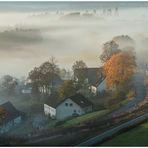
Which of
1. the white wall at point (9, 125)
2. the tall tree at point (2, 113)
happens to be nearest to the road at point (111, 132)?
the white wall at point (9, 125)

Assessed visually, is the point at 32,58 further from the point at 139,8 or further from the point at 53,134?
the point at 139,8

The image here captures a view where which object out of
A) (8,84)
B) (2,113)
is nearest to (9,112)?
(2,113)

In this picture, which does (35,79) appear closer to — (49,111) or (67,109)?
(49,111)

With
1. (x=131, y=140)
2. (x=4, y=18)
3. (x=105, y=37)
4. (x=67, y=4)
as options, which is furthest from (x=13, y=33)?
(x=131, y=140)

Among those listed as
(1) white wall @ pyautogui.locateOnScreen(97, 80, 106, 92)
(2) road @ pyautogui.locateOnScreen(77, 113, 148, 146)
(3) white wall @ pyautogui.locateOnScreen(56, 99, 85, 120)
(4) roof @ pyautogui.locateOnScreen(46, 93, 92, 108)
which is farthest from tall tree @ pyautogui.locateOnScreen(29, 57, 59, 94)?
(2) road @ pyautogui.locateOnScreen(77, 113, 148, 146)

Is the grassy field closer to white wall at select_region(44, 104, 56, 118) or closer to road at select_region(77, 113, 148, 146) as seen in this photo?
road at select_region(77, 113, 148, 146)

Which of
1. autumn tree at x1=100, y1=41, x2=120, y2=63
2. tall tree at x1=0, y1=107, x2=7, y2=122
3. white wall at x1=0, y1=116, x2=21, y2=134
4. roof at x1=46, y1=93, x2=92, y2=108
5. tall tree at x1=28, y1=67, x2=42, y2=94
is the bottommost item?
white wall at x1=0, y1=116, x2=21, y2=134
